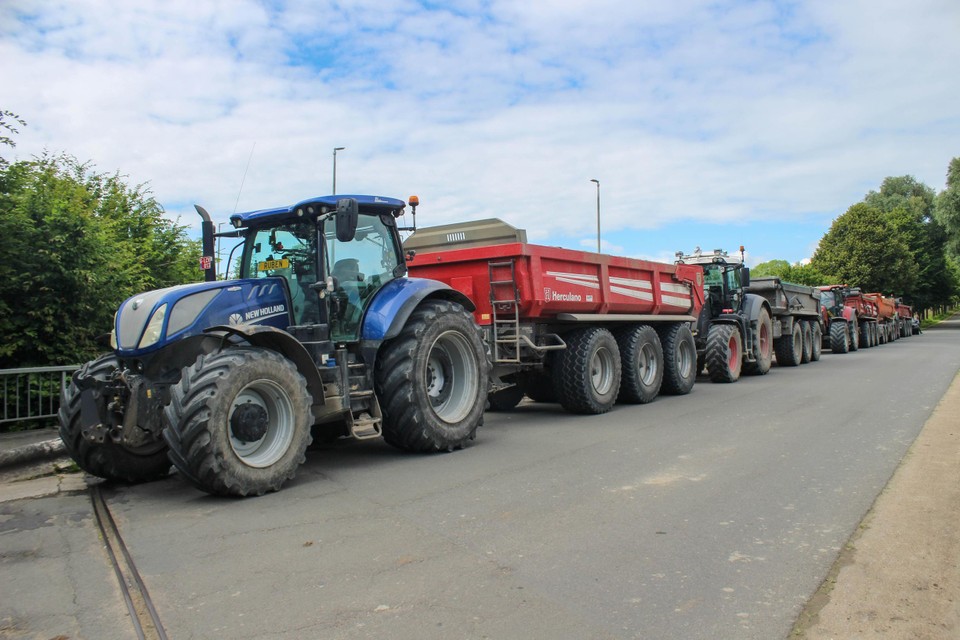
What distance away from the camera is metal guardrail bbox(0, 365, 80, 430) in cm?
845

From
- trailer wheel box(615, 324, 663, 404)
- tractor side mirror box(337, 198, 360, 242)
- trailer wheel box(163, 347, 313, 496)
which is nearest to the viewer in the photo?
trailer wheel box(163, 347, 313, 496)

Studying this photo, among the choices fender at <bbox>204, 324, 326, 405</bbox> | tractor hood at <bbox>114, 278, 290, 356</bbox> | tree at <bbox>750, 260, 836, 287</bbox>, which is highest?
tree at <bbox>750, 260, 836, 287</bbox>

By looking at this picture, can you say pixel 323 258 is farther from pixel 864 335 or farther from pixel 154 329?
pixel 864 335

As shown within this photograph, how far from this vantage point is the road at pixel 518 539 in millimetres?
3555

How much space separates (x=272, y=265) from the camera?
7.28 m

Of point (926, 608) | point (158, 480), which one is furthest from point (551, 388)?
point (926, 608)

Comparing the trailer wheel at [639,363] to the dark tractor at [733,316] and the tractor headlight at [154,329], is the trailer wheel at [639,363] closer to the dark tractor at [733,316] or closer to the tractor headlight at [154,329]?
the dark tractor at [733,316]

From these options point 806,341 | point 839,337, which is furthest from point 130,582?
point 839,337

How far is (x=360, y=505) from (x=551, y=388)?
21.3 feet

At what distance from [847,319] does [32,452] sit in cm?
2568

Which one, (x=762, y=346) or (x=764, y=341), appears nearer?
(x=762, y=346)

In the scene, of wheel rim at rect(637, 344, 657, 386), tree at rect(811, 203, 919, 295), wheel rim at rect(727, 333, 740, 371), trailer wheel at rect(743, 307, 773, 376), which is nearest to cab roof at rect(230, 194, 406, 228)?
wheel rim at rect(637, 344, 657, 386)

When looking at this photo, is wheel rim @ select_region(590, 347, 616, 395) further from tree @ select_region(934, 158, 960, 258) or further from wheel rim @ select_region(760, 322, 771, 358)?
tree @ select_region(934, 158, 960, 258)

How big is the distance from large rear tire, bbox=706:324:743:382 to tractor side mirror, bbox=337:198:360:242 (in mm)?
10232
